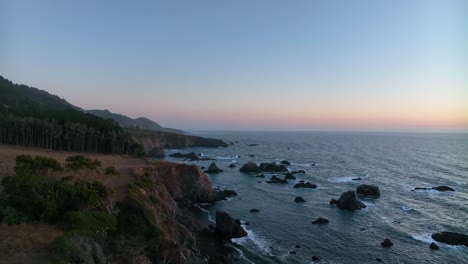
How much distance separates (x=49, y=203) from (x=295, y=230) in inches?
1226

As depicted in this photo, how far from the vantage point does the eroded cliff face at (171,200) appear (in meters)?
30.1

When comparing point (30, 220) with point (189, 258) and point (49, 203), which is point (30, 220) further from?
point (189, 258)

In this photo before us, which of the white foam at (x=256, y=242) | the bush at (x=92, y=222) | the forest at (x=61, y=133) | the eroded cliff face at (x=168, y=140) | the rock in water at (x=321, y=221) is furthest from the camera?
the eroded cliff face at (x=168, y=140)

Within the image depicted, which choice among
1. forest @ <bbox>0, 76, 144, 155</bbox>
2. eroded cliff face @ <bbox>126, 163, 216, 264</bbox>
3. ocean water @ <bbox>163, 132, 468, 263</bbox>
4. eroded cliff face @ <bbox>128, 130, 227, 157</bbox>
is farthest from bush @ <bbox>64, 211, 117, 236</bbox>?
eroded cliff face @ <bbox>128, 130, 227, 157</bbox>

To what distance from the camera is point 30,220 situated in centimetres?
2323

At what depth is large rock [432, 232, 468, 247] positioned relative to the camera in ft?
128

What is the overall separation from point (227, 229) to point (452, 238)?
28.6 metres

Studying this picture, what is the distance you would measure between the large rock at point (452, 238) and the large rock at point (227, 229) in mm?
25058

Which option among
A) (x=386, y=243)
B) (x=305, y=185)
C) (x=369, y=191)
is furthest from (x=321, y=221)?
(x=305, y=185)

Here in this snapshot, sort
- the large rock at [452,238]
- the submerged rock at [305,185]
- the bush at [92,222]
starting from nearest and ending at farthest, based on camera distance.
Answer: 1. the bush at [92,222]
2. the large rock at [452,238]
3. the submerged rock at [305,185]

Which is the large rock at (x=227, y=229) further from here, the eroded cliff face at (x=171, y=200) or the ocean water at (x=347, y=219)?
the eroded cliff face at (x=171, y=200)

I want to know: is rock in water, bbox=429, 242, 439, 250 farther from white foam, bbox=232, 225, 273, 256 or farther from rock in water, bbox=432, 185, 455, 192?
rock in water, bbox=432, 185, 455, 192

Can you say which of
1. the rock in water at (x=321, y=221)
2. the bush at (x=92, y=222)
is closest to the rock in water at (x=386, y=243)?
the rock in water at (x=321, y=221)

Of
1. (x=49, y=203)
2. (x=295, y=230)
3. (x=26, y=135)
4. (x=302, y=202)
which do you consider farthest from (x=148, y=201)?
(x=26, y=135)
